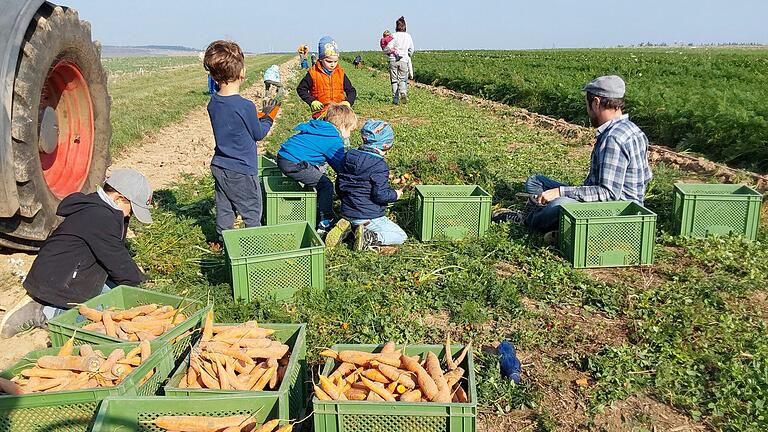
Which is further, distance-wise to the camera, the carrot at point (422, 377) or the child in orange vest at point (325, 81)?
the child in orange vest at point (325, 81)

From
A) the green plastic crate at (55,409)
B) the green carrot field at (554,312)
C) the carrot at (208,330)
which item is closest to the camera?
the green plastic crate at (55,409)

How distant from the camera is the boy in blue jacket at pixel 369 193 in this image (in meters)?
6.08

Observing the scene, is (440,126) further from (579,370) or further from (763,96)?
(579,370)

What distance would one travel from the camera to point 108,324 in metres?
3.69

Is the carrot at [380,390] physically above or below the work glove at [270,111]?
below

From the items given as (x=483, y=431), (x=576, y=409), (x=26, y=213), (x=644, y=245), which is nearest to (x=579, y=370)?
(x=576, y=409)

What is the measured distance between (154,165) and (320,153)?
4.92 m

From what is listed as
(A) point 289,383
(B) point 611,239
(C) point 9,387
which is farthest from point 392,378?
(B) point 611,239

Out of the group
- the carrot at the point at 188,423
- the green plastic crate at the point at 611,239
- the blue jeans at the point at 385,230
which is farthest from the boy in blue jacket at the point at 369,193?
the carrot at the point at 188,423

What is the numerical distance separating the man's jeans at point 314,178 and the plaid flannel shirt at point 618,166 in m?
2.51

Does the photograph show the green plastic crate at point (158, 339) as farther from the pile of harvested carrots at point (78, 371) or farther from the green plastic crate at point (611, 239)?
the green plastic crate at point (611, 239)

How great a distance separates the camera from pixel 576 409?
11.8ft

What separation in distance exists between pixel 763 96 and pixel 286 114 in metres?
10.7

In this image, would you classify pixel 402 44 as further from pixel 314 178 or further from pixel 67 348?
pixel 67 348
